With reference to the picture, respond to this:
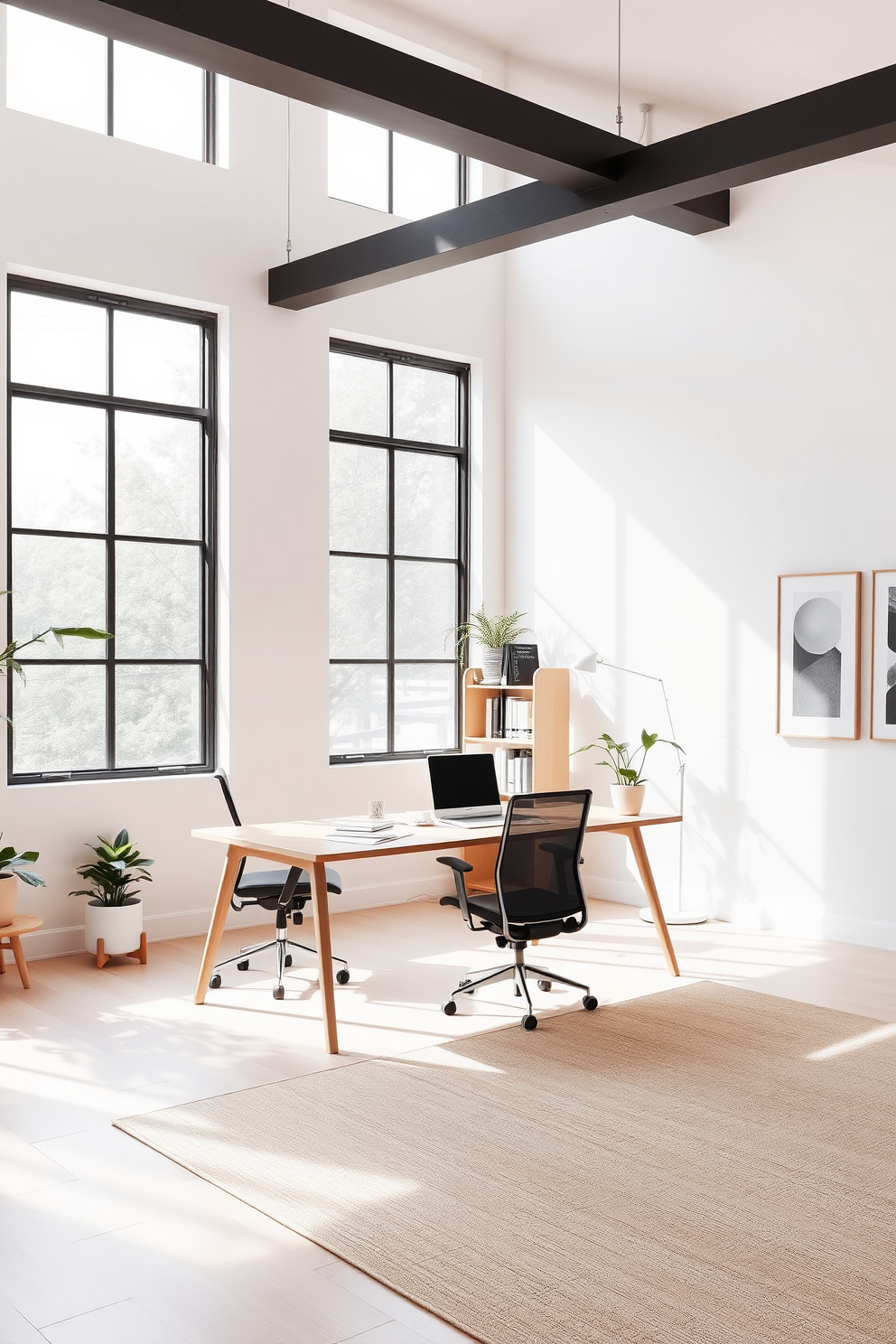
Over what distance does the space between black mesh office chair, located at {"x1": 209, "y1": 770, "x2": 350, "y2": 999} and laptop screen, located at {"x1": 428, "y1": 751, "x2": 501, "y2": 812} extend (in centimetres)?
66

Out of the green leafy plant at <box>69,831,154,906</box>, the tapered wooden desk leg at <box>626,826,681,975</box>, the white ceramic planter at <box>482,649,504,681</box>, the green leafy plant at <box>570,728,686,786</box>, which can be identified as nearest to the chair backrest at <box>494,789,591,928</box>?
the tapered wooden desk leg at <box>626,826,681,975</box>

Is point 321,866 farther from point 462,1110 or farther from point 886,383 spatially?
point 886,383

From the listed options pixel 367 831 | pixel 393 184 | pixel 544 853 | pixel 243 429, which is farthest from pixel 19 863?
pixel 393 184

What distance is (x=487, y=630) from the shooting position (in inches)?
316

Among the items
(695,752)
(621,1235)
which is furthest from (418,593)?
(621,1235)

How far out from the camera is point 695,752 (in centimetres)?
723

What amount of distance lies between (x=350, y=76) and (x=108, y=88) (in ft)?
9.19

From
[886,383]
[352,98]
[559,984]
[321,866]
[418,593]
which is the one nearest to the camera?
[352,98]

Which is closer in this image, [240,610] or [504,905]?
[504,905]

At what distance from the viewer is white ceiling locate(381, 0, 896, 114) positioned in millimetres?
5777

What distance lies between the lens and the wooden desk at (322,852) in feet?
15.5

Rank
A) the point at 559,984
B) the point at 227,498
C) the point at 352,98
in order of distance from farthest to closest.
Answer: the point at 227,498
the point at 559,984
the point at 352,98

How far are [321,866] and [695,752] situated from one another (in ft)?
10.4

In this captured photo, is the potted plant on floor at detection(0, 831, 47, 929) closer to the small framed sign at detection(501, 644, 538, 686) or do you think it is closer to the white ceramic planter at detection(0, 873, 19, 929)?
the white ceramic planter at detection(0, 873, 19, 929)
